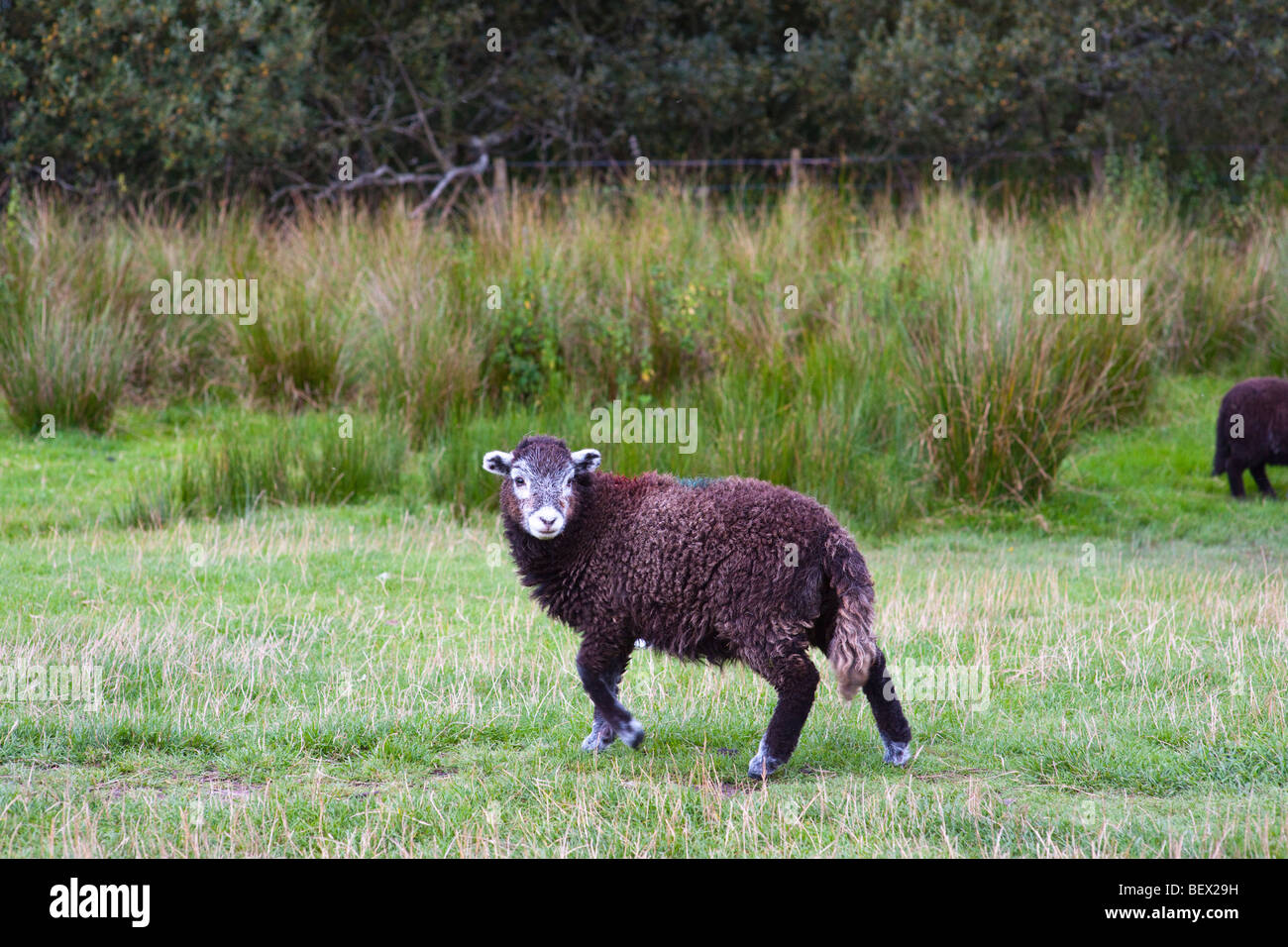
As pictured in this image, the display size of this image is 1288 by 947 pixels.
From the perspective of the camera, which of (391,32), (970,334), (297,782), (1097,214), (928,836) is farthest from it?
(391,32)

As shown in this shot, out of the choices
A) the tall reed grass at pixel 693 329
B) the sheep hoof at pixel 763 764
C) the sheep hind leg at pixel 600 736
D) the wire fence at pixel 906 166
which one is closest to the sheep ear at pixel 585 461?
the sheep hind leg at pixel 600 736

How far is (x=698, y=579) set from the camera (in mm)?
5359

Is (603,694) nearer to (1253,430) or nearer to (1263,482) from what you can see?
(1253,430)

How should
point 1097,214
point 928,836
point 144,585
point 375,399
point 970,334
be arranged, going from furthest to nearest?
point 1097,214
point 375,399
point 970,334
point 144,585
point 928,836

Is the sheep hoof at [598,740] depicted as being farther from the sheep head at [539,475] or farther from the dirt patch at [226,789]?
the dirt patch at [226,789]

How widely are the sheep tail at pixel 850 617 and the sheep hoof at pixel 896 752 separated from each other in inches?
12.2

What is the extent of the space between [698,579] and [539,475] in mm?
844

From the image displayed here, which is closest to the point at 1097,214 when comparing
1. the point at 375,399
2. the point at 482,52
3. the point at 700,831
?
the point at 375,399

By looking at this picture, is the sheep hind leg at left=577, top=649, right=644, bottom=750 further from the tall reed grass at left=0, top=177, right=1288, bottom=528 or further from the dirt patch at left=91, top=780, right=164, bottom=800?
the tall reed grass at left=0, top=177, right=1288, bottom=528

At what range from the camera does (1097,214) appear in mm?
14641

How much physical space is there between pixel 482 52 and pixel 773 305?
13.5 metres

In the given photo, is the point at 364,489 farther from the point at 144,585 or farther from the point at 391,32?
the point at 391,32

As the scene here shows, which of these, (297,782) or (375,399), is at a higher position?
(375,399)

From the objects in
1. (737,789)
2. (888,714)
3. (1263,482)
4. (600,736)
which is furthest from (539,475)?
(1263,482)
